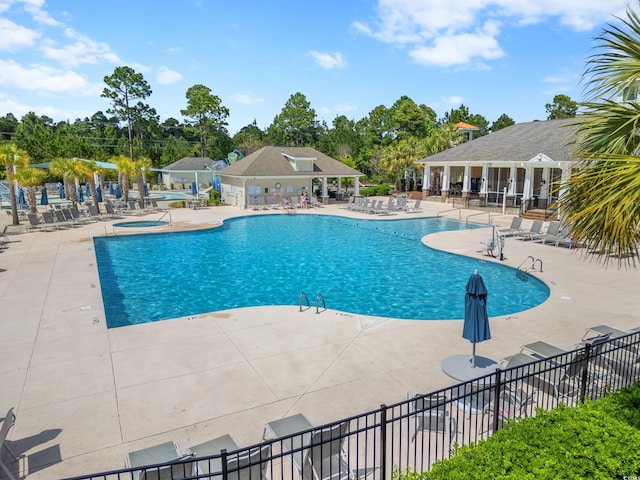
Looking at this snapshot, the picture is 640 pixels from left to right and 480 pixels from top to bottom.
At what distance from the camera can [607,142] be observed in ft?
18.9

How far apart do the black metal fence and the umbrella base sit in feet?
1.88

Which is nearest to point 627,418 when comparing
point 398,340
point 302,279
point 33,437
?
point 398,340

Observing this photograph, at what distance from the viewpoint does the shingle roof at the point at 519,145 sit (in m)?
30.2

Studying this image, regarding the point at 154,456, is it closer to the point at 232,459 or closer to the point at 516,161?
the point at 232,459

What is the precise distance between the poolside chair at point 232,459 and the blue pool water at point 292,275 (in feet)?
23.5

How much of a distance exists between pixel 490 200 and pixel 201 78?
53295 millimetres

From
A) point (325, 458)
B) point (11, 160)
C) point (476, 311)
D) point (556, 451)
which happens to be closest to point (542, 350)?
point (476, 311)

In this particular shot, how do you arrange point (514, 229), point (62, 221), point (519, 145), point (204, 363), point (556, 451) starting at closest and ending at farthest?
point (556, 451) → point (204, 363) → point (514, 229) → point (62, 221) → point (519, 145)

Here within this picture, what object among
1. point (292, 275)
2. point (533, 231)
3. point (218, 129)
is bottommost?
point (292, 275)

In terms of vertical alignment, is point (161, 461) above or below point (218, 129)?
below

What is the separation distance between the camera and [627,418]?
5.39m

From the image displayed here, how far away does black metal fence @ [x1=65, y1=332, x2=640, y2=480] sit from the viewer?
14.9ft

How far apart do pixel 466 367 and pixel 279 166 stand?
3165 centimetres

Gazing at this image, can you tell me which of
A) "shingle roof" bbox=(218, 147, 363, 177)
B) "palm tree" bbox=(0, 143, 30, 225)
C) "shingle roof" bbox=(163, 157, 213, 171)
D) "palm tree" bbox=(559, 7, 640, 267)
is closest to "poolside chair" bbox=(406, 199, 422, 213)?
"shingle roof" bbox=(218, 147, 363, 177)
